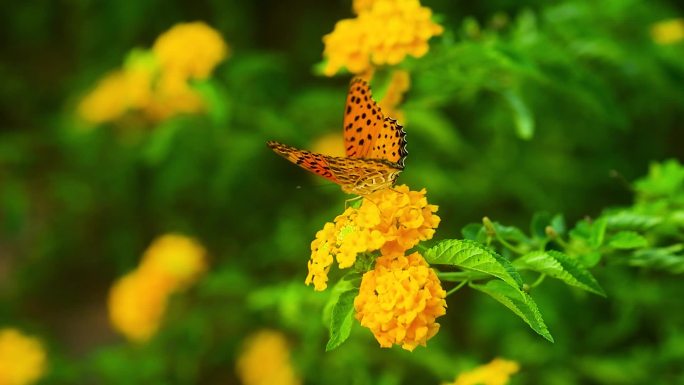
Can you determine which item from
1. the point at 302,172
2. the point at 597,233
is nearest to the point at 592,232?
the point at 597,233

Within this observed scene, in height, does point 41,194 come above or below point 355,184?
above

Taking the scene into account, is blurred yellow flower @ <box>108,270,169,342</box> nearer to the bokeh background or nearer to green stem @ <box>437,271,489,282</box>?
the bokeh background

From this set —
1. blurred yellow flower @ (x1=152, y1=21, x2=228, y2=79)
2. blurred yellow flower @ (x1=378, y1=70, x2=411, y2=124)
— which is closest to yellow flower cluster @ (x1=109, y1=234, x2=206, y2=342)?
blurred yellow flower @ (x1=152, y1=21, x2=228, y2=79)

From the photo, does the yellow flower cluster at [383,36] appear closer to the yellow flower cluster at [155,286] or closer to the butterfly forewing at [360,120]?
the butterfly forewing at [360,120]

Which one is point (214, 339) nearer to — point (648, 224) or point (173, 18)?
point (173, 18)

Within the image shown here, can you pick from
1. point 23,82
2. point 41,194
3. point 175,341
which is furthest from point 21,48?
point 175,341

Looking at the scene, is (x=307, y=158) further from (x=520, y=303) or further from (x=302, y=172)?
(x=302, y=172)

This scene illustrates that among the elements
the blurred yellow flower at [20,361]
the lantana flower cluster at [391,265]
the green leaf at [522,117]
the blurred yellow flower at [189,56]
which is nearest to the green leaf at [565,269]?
the lantana flower cluster at [391,265]
